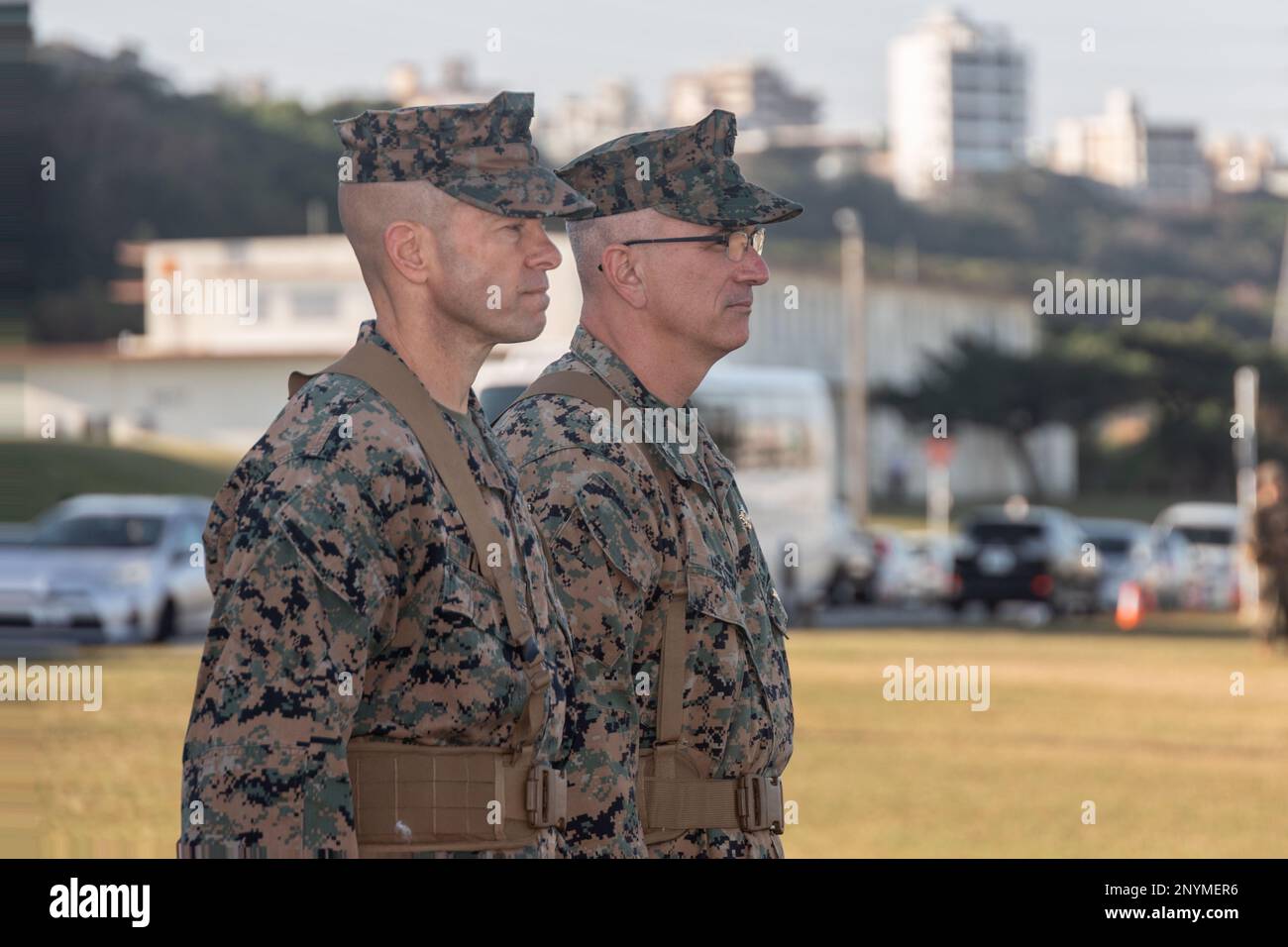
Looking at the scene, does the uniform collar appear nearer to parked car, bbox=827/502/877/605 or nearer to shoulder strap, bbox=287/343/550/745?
shoulder strap, bbox=287/343/550/745

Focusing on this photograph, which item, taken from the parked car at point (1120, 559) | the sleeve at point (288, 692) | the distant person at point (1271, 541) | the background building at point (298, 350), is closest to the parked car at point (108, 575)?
the distant person at point (1271, 541)

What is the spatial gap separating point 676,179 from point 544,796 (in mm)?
1815

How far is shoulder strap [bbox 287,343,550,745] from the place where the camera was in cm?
361

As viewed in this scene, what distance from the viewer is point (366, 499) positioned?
343cm

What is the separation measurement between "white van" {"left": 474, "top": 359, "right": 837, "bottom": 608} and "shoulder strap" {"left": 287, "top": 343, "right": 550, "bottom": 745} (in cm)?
2716

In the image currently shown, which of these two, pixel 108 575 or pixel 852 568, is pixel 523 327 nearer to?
pixel 108 575

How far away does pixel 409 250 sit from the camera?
375 cm

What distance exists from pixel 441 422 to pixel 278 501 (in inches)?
15.5

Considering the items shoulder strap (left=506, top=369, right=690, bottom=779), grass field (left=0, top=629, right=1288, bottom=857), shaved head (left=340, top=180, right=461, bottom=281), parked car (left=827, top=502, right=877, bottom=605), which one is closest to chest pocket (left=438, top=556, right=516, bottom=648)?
shaved head (left=340, top=180, right=461, bottom=281)

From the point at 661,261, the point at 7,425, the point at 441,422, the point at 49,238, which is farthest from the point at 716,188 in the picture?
the point at 49,238

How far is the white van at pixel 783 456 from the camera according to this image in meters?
32.1

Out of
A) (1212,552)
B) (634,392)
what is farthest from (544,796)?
(1212,552)

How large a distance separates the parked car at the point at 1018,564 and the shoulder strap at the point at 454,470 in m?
33.1
